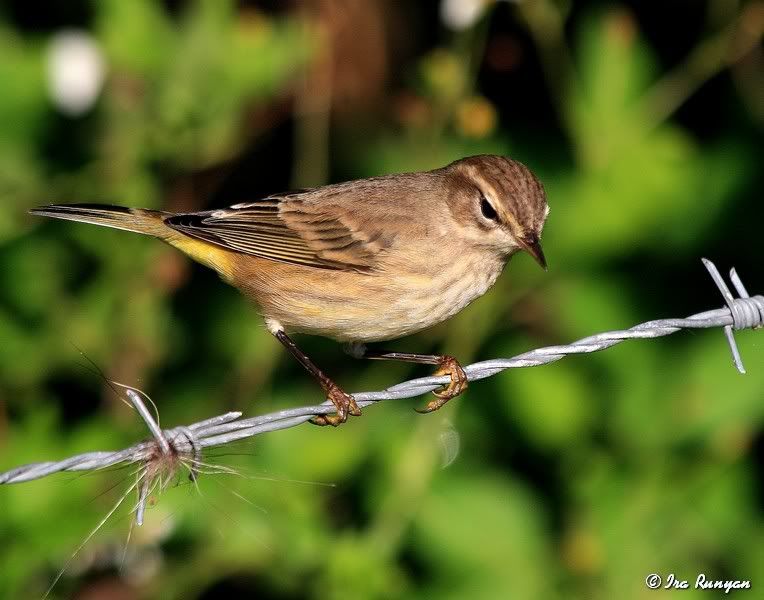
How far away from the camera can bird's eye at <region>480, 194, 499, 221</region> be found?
3.99 meters

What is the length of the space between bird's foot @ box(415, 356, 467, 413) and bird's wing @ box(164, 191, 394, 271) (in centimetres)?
48

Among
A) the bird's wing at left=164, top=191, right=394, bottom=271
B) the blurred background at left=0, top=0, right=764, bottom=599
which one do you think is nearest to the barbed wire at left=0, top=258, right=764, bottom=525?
the bird's wing at left=164, top=191, right=394, bottom=271

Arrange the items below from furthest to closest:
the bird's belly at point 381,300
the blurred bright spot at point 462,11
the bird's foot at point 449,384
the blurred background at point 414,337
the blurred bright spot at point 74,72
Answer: the blurred bright spot at point 74,72, the blurred bright spot at point 462,11, the blurred background at point 414,337, the bird's foot at point 449,384, the bird's belly at point 381,300

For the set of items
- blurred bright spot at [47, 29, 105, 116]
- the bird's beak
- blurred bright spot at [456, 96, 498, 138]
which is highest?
blurred bright spot at [47, 29, 105, 116]

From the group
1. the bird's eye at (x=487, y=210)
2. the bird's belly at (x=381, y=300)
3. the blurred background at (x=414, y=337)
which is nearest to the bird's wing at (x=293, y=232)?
the bird's belly at (x=381, y=300)

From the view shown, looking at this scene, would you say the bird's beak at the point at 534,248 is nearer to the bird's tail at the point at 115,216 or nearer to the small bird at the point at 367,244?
the small bird at the point at 367,244

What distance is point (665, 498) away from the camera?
452 centimetres

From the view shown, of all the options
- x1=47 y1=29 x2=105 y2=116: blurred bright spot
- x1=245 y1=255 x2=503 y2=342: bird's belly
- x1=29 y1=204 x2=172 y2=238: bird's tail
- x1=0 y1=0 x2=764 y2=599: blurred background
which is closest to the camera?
x1=245 y1=255 x2=503 y2=342: bird's belly

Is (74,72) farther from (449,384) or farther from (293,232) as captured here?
(449,384)

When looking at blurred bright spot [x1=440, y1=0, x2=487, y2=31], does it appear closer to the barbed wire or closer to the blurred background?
the blurred background

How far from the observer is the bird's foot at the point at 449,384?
13.1 feet

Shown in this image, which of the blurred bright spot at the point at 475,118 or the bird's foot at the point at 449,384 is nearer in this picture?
the bird's foot at the point at 449,384

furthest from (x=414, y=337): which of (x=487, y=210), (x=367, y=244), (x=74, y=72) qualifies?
(x=74, y=72)

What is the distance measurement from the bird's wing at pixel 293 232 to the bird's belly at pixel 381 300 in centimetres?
14
